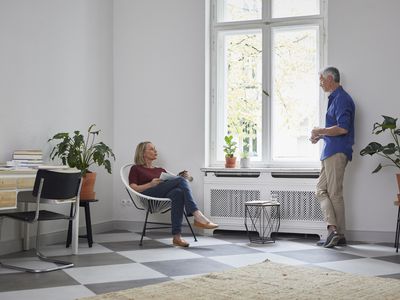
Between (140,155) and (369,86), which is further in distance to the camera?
(140,155)

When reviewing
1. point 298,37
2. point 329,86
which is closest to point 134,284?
point 329,86

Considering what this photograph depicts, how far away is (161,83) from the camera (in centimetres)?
658

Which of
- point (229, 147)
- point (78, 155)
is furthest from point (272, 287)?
point (229, 147)

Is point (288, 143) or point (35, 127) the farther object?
point (288, 143)

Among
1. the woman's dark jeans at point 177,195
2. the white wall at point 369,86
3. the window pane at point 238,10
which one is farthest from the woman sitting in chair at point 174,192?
the window pane at point 238,10

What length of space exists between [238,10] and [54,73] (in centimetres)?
226

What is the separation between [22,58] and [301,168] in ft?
9.91

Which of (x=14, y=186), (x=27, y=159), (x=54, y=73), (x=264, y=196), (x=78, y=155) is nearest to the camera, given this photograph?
(x=14, y=186)

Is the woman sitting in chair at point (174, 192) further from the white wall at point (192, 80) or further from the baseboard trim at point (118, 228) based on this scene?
the baseboard trim at point (118, 228)

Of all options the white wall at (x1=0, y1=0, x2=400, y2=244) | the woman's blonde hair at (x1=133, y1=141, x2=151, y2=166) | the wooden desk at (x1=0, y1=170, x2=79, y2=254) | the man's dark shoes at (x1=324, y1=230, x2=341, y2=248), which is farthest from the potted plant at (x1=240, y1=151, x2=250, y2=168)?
the wooden desk at (x1=0, y1=170, x2=79, y2=254)

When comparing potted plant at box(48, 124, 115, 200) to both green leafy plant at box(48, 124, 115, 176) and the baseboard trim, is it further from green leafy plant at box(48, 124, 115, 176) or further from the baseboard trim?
the baseboard trim

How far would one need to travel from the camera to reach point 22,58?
5102mm

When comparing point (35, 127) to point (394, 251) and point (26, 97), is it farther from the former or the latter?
point (394, 251)

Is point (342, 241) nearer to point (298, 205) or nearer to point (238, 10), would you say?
point (298, 205)
